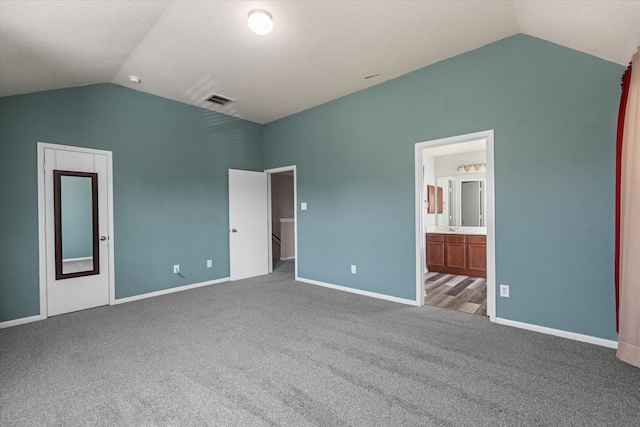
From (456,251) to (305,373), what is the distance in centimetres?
403

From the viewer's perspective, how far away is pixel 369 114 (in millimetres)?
4078

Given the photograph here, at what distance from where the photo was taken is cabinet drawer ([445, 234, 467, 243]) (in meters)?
5.08

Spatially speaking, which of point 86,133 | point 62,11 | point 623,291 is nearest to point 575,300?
point 623,291

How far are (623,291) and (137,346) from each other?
153 inches

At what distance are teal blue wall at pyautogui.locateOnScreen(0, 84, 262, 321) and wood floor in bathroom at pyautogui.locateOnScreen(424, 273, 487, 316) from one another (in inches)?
134

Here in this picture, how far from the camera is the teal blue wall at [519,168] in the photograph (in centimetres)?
252

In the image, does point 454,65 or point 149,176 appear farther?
point 149,176

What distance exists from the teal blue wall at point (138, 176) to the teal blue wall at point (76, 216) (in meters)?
0.26

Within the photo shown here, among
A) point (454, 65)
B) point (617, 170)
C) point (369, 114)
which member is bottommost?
point (617, 170)

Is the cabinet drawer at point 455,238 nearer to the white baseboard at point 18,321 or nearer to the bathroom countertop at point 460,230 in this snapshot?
the bathroom countertop at point 460,230

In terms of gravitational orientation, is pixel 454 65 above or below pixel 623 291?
above

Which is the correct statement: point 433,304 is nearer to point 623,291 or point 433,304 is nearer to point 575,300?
point 575,300

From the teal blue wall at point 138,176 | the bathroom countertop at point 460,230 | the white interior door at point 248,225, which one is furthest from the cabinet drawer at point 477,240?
the teal blue wall at point 138,176

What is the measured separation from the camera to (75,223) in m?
3.56
